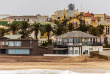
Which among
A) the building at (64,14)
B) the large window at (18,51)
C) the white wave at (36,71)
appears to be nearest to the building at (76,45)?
the large window at (18,51)

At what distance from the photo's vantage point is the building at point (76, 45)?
80.8 metres

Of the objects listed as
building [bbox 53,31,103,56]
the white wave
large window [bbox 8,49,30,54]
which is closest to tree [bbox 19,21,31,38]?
large window [bbox 8,49,30,54]

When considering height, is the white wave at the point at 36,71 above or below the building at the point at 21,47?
below

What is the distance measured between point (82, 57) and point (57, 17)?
5728 centimetres

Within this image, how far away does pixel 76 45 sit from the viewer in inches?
3172

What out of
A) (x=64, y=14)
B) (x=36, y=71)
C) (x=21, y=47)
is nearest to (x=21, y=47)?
(x=21, y=47)

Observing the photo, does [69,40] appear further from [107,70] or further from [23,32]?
[107,70]

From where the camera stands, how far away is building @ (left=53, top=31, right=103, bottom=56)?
80.8 meters

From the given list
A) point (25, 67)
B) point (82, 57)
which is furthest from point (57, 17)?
point (25, 67)

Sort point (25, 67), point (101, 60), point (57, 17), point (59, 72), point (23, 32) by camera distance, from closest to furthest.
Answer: point (59, 72) < point (25, 67) < point (101, 60) < point (23, 32) < point (57, 17)

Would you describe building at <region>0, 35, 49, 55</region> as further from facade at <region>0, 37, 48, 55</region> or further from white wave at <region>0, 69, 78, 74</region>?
white wave at <region>0, 69, 78, 74</region>

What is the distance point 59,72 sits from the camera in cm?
5262

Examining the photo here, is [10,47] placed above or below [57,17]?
below

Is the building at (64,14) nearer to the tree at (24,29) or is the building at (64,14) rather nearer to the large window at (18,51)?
the tree at (24,29)
